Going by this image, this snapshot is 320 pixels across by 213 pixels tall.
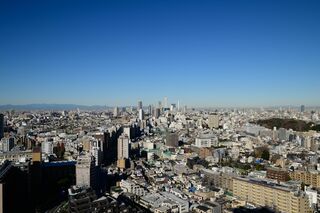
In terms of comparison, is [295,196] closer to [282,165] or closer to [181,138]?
[282,165]

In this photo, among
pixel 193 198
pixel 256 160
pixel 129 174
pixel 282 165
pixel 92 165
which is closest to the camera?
pixel 193 198

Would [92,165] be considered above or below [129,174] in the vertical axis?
above

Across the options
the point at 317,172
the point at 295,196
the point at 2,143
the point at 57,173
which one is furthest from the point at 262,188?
the point at 2,143

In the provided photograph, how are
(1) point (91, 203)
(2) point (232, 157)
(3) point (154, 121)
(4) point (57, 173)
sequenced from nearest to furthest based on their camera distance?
(1) point (91, 203) < (4) point (57, 173) < (2) point (232, 157) < (3) point (154, 121)

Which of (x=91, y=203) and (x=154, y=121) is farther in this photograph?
(x=154, y=121)

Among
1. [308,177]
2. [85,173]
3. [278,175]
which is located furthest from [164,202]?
[308,177]

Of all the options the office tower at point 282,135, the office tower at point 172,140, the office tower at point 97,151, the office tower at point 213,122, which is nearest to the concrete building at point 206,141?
the office tower at point 172,140
